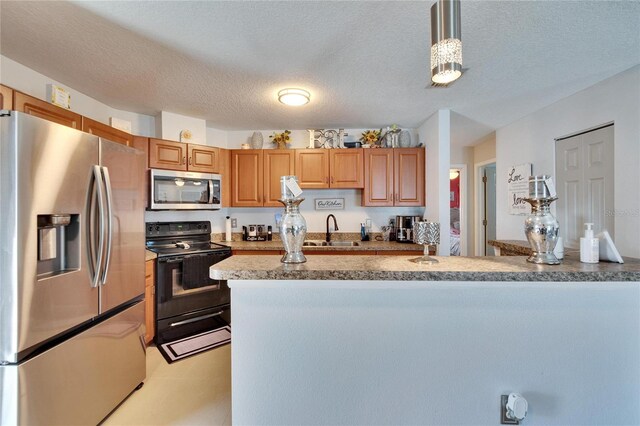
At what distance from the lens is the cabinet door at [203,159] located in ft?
10.3

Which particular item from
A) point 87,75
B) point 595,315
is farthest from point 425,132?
point 87,75

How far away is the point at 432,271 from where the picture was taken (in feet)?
3.64

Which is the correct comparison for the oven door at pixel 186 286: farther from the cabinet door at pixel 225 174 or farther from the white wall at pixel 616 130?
the white wall at pixel 616 130

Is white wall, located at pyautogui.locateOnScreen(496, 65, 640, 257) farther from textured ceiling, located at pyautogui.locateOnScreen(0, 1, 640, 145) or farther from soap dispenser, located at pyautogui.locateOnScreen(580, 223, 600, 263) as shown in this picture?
soap dispenser, located at pyautogui.locateOnScreen(580, 223, 600, 263)

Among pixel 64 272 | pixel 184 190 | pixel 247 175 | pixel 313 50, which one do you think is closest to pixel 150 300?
pixel 184 190

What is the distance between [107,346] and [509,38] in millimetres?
3239

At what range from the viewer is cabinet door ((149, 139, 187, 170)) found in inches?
114

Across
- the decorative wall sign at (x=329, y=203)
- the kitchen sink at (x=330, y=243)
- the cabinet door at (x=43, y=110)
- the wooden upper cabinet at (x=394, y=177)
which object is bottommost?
the kitchen sink at (x=330, y=243)

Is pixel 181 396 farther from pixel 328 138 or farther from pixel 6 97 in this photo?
pixel 328 138

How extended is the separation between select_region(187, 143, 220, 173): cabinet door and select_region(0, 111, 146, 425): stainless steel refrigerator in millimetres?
1311

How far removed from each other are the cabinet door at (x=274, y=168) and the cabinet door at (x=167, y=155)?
97cm

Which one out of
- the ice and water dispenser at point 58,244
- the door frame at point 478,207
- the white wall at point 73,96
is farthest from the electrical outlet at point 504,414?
the door frame at point 478,207

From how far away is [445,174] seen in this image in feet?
9.77

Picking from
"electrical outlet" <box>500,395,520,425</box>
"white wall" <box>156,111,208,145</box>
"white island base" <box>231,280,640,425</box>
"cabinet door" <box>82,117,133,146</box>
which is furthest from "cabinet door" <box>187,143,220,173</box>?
"electrical outlet" <box>500,395,520,425</box>
